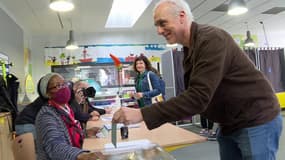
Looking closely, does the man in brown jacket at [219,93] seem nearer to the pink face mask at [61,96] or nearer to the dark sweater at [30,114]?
the pink face mask at [61,96]

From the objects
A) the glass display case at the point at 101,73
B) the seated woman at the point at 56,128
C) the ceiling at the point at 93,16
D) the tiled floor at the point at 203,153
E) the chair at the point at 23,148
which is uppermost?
the ceiling at the point at 93,16

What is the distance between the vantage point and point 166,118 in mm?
952

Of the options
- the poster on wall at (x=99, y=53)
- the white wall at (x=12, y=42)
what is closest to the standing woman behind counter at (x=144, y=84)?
the white wall at (x=12, y=42)

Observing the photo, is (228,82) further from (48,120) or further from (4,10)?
(4,10)

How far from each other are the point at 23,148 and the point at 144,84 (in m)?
1.98

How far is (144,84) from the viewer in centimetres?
342

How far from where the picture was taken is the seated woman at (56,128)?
47.9 inches

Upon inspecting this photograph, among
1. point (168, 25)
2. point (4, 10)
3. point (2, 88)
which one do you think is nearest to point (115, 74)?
point (4, 10)

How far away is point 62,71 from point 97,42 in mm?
1284

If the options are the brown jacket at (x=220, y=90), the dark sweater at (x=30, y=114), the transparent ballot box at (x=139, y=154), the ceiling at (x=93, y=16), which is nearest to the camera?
the brown jacket at (x=220, y=90)

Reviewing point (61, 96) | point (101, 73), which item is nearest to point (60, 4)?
point (61, 96)

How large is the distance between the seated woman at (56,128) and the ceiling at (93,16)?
3514 millimetres

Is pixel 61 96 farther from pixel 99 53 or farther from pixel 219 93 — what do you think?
pixel 99 53

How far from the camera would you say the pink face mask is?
1.55m
